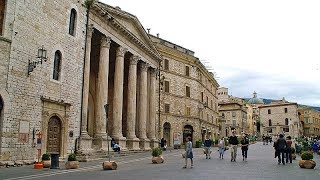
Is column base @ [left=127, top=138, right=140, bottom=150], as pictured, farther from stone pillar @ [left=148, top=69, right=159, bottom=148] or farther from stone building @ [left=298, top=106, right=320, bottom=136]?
stone building @ [left=298, top=106, right=320, bottom=136]

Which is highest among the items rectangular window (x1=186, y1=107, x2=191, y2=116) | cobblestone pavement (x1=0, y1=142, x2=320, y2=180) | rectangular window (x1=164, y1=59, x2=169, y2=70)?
rectangular window (x1=164, y1=59, x2=169, y2=70)

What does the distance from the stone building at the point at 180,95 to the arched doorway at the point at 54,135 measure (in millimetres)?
21265

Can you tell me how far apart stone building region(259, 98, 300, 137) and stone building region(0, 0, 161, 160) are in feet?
283

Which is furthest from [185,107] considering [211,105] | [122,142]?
[122,142]

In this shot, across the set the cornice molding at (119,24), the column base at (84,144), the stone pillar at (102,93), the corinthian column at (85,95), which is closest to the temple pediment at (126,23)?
the cornice molding at (119,24)

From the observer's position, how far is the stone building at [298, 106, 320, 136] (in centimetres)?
12144

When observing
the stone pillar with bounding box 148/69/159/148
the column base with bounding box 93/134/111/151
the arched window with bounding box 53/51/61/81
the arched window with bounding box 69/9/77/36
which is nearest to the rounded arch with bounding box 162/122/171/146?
the stone pillar with bounding box 148/69/159/148

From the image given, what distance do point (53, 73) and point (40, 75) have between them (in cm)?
158

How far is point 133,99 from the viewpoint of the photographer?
34.0m

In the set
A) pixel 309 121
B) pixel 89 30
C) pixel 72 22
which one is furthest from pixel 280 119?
pixel 72 22

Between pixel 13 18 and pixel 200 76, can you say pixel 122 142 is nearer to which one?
pixel 13 18

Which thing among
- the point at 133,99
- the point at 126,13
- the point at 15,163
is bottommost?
the point at 15,163

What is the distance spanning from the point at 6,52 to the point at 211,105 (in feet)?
154

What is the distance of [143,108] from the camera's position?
36375 millimetres
